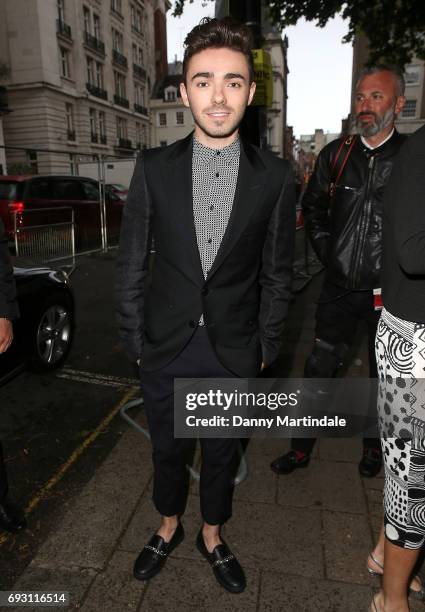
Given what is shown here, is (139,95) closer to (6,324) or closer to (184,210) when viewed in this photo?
(6,324)

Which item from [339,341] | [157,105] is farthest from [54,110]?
[339,341]

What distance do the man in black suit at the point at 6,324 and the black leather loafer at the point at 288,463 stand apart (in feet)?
4.80

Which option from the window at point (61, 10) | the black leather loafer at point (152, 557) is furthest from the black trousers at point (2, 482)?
the window at point (61, 10)

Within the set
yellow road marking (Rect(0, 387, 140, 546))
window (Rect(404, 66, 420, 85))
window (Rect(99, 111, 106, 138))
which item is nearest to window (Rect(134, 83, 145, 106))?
window (Rect(99, 111, 106, 138))

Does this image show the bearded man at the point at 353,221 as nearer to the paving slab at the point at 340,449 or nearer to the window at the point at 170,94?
the paving slab at the point at 340,449

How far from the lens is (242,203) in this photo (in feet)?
6.22

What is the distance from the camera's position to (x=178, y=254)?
1931mm

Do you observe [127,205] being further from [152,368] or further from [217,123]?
[152,368]

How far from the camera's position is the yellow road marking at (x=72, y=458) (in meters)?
2.70

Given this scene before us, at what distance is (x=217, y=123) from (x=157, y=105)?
63.6m

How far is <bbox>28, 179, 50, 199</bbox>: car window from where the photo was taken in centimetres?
1064

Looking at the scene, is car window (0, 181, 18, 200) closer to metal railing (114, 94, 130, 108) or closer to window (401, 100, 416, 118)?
metal railing (114, 94, 130, 108)

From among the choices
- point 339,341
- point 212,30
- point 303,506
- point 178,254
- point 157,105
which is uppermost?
point 157,105

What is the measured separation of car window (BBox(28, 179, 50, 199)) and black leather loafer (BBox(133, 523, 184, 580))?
9768 millimetres
